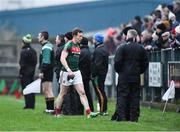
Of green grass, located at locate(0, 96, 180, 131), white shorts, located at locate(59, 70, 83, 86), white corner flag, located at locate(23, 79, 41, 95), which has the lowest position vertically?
green grass, located at locate(0, 96, 180, 131)

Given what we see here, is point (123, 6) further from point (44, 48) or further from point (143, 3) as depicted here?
point (44, 48)

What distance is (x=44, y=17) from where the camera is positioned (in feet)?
175

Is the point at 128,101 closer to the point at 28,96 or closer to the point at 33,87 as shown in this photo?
the point at 33,87

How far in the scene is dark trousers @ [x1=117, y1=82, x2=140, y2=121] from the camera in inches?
738

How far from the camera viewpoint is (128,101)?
748 inches

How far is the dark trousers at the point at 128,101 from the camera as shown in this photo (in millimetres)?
18734

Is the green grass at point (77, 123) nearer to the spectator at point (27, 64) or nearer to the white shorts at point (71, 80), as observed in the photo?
the white shorts at point (71, 80)

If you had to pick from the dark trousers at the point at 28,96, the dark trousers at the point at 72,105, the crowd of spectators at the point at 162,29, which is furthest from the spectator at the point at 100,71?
the dark trousers at the point at 28,96

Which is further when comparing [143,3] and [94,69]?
[143,3]

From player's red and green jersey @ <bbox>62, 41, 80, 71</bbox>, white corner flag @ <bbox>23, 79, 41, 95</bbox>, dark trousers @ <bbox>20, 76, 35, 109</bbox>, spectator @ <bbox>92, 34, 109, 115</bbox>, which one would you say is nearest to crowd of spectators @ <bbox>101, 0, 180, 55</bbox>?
spectator @ <bbox>92, 34, 109, 115</bbox>

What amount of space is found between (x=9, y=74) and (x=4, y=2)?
20.3 meters

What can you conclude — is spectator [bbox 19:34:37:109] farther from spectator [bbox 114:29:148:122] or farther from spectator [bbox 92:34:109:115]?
spectator [bbox 114:29:148:122]

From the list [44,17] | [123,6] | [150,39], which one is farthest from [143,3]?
[150,39]

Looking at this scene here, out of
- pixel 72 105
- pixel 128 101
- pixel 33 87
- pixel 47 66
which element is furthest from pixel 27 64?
pixel 128 101
